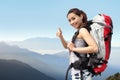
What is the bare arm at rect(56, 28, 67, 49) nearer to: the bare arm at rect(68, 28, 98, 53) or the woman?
the woman

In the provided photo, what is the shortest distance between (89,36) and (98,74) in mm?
736

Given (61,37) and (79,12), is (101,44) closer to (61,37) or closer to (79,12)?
(79,12)

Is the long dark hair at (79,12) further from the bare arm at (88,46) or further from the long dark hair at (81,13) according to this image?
the bare arm at (88,46)

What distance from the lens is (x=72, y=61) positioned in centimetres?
815

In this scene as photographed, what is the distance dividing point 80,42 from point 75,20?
0.47 m

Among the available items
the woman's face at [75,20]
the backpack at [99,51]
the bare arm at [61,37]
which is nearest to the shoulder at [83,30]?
the backpack at [99,51]

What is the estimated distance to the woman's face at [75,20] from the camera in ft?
27.5

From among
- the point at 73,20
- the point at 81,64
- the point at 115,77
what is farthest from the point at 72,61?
the point at 115,77

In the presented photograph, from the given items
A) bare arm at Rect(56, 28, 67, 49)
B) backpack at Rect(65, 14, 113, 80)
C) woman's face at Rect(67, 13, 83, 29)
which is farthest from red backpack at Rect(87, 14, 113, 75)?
bare arm at Rect(56, 28, 67, 49)

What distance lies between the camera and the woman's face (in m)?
8.37

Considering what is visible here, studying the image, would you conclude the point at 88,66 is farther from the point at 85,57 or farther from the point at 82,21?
the point at 82,21

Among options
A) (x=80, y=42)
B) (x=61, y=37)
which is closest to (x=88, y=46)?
(x=80, y=42)

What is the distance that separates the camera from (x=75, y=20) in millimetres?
8359

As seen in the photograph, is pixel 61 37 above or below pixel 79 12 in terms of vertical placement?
below
